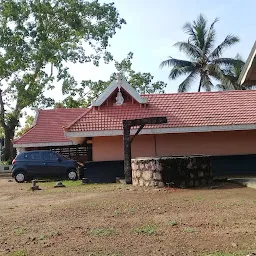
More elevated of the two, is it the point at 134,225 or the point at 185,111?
the point at 185,111

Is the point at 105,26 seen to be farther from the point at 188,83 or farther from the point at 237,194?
the point at 237,194

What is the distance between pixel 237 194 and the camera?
11.3 metres

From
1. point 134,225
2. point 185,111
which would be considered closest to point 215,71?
point 185,111

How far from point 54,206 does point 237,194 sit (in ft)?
→ 15.0

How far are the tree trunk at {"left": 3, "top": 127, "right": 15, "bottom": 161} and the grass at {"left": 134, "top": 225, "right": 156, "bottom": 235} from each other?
3116cm

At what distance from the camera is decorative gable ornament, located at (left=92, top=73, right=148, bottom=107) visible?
1970 centimetres

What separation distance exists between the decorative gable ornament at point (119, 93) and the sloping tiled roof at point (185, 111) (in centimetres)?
28

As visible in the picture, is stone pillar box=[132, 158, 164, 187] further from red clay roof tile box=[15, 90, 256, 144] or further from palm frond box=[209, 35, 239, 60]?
palm frond box=[209, 35, 239, 60]

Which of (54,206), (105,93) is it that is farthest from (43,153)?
(54,206)

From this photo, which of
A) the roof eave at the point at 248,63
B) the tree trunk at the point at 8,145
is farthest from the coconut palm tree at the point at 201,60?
the roof eave at the point at 248,63

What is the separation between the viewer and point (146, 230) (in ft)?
23.3

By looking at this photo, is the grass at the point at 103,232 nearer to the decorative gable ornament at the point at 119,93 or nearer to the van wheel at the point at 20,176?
the decorative gable ornament at the point at 119,93

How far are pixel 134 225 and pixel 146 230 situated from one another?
54cm

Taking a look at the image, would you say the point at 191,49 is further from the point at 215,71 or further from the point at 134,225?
the point at 134,225
